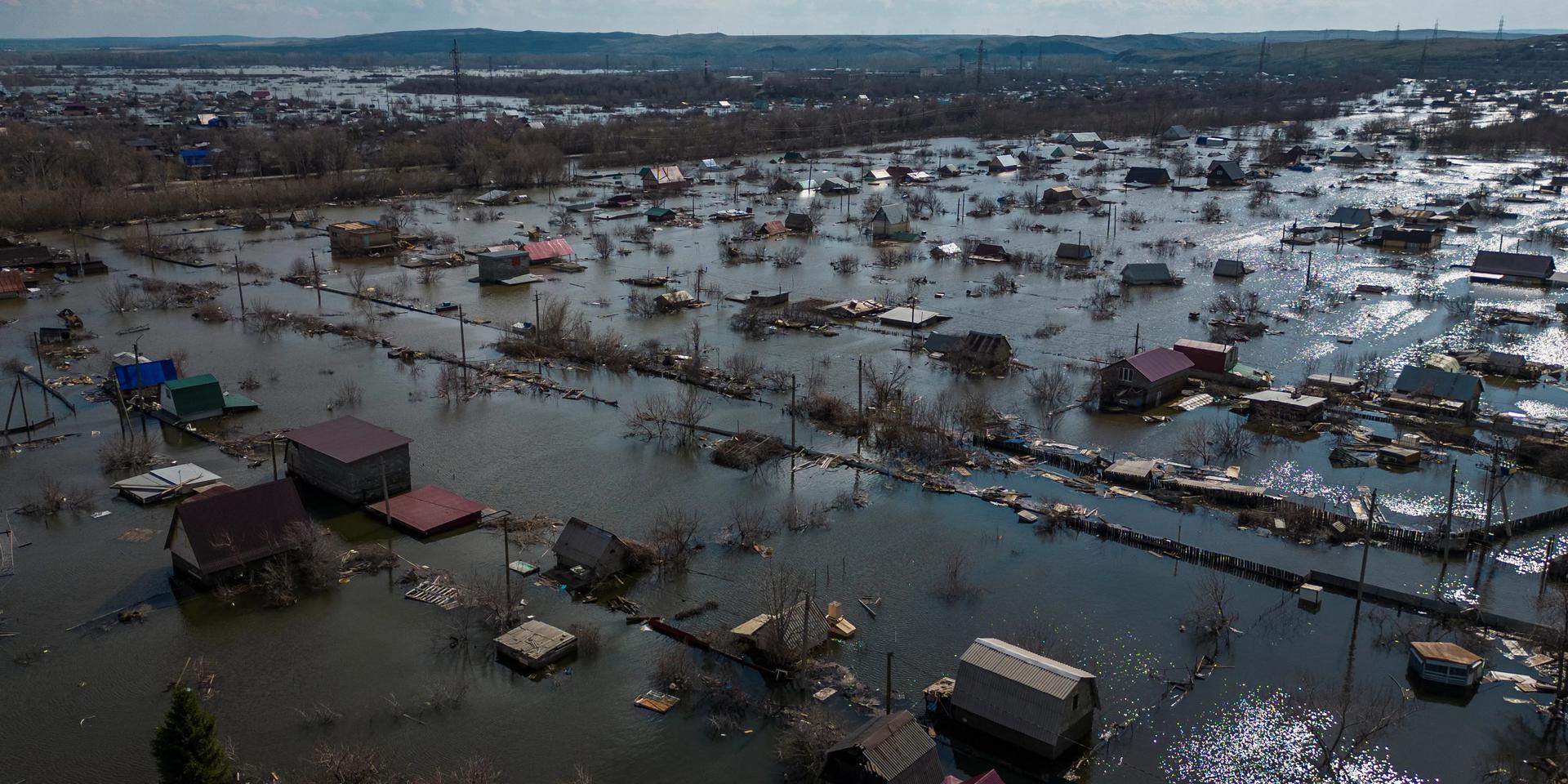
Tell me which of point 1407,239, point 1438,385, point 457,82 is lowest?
point 1438,385

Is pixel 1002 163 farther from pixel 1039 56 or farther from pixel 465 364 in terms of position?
pixel 1039 56

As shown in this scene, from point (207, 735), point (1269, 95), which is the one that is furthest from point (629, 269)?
point (1269, 95)

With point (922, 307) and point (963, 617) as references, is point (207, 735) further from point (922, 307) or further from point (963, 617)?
point (922, 307)

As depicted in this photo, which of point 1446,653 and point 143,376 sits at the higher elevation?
point 143,376

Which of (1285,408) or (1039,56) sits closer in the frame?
(1285,408)

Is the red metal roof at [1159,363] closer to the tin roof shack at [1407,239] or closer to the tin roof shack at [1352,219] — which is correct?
the tin roof shack at [1407,239]

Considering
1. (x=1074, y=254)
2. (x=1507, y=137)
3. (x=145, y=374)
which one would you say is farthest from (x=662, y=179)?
(x=1507, y=137)
